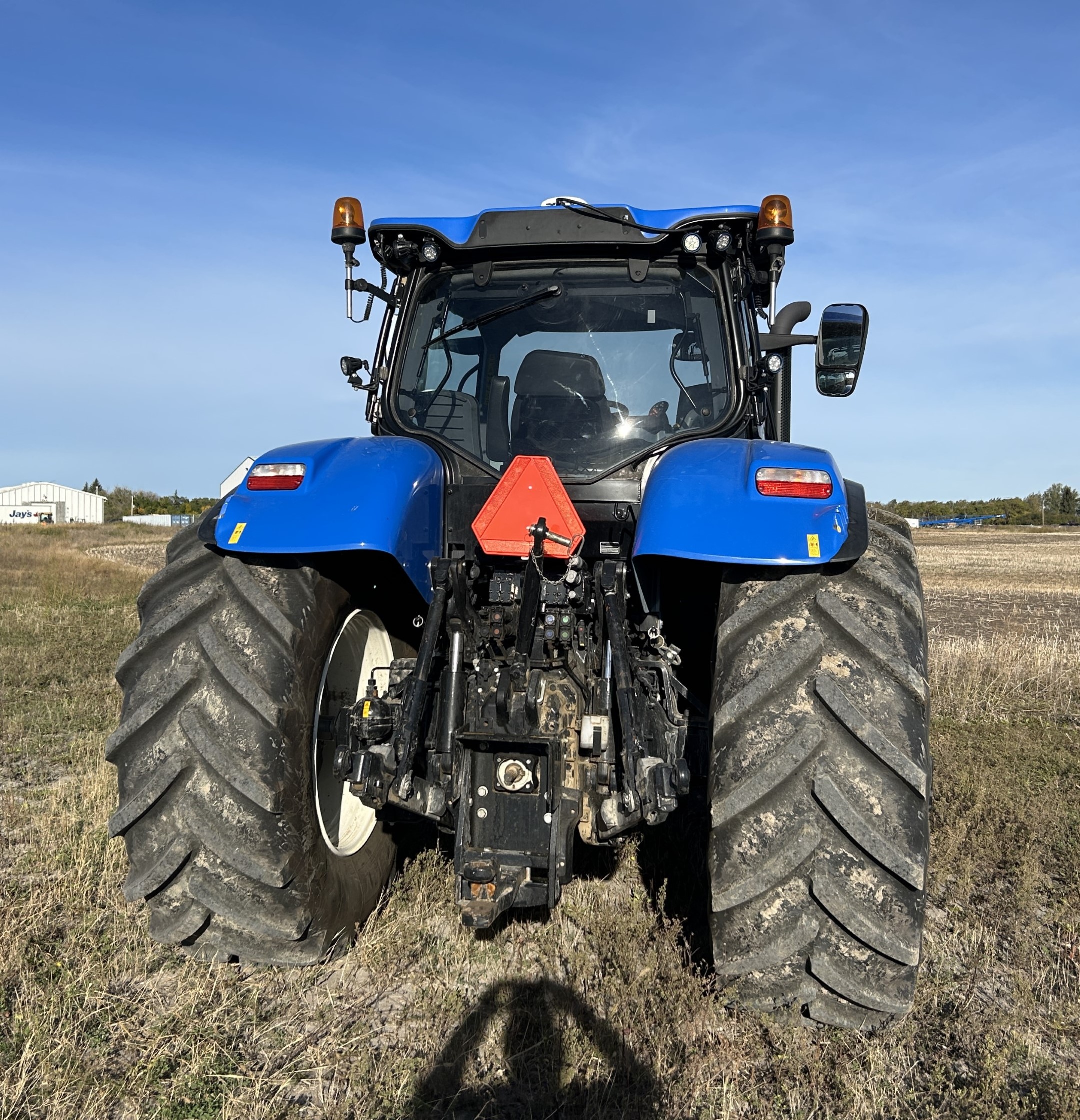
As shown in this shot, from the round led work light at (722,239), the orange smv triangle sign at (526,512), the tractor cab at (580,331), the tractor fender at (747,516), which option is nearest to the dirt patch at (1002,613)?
the tractor cab at (580,331)

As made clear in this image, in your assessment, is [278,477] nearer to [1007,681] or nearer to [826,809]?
[826,809]

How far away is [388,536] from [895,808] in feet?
5.05

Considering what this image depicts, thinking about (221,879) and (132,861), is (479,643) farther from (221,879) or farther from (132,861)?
(132,861)

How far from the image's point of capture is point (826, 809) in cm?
242

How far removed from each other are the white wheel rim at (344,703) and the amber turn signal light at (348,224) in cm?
149

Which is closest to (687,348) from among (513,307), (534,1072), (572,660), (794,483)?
(513,307)

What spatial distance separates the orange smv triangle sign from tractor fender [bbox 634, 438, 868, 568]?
22cm

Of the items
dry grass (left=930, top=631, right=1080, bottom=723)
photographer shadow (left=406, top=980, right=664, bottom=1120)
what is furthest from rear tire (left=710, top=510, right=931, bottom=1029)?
dry grass (left=930, top=631, right=1080, bottom=723)

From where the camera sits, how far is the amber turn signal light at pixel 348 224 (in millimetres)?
3688

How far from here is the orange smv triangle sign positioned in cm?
281

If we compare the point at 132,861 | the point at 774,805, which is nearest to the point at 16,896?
the point at 132,861

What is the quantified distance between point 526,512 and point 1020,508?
101317 mm

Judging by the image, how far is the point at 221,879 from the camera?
8.91ft

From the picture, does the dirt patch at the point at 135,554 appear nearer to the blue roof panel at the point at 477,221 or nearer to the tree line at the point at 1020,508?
the blue roof panel at the point at 477,221
